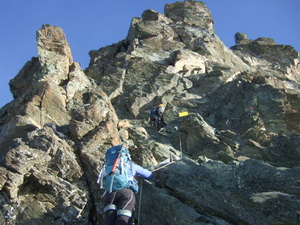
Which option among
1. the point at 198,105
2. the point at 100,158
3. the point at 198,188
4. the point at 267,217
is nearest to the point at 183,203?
the point at 198,188

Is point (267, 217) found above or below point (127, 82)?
below

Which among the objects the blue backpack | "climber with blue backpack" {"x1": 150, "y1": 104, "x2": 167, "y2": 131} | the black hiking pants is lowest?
the black hiking pants

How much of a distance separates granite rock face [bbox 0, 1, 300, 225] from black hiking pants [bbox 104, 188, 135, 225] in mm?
1491

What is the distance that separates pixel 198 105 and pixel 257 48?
27583mm

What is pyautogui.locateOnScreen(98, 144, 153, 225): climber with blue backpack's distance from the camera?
9.88 meters

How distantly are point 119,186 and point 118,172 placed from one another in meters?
0.47

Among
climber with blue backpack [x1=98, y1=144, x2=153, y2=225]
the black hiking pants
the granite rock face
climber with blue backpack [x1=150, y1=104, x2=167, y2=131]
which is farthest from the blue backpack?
climber with blue backpack [x1=150, y1=104, x2=167, y2=131]

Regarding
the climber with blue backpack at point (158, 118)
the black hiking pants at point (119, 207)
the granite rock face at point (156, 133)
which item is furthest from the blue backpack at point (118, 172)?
the climber with blue backpack at point (158, 118)

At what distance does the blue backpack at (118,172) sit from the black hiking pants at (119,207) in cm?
20

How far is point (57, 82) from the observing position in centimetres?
2466

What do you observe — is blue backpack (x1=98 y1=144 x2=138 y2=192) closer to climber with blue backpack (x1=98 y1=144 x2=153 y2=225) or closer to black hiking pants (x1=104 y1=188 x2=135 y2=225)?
climber with blue backpack (x1=98 y1=144 x2=153 y2=225)

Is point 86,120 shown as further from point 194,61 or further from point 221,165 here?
point 194,61

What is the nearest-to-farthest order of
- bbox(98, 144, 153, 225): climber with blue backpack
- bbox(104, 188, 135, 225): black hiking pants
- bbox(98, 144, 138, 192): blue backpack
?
bbox(104, 188, 135, 225): black hiking pants < bbox(98, 144, 153, 225): climber with blue backpack < bbox(98, 144, 138, 192): blue backpack

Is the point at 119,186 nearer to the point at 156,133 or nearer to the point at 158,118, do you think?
the point at 156,133
